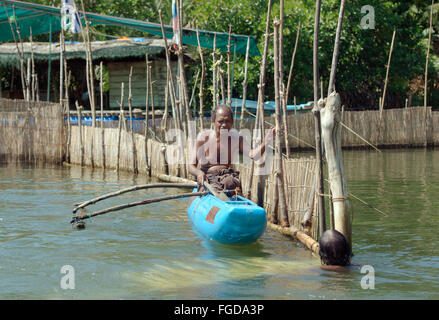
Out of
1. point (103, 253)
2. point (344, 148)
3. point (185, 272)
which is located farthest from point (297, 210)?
point (344, 148)

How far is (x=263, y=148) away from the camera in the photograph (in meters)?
6.85

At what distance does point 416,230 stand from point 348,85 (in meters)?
13.6

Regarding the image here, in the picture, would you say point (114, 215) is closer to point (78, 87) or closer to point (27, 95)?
point (27, 95)

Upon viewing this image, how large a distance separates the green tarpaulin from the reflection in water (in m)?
4.82

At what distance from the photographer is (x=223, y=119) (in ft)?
23.0

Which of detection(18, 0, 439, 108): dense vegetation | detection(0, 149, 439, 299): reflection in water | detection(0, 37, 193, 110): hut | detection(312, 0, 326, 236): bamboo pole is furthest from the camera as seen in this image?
detection(18, 0, 439, 108): dense vegetation

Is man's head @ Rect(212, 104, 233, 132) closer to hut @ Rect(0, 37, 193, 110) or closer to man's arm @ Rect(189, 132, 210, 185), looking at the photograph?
man's arm @ Rect(189, 132, 210, 185)

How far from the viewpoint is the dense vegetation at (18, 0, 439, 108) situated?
19328mm

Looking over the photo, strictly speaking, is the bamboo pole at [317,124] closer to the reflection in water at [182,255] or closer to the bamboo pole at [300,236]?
the bamboo pole at [300,236]

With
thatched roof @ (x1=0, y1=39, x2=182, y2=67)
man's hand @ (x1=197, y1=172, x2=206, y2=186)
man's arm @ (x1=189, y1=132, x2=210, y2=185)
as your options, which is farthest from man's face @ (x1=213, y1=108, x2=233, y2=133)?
thatched roof @ (x1=0, y1=39, x2=182, y2=67)

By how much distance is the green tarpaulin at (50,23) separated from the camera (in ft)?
44.2

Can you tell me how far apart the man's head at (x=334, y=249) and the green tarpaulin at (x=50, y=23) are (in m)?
9.00

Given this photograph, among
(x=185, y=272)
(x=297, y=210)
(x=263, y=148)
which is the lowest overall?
(x=185, y=272)

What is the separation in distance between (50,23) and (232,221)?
994cm
